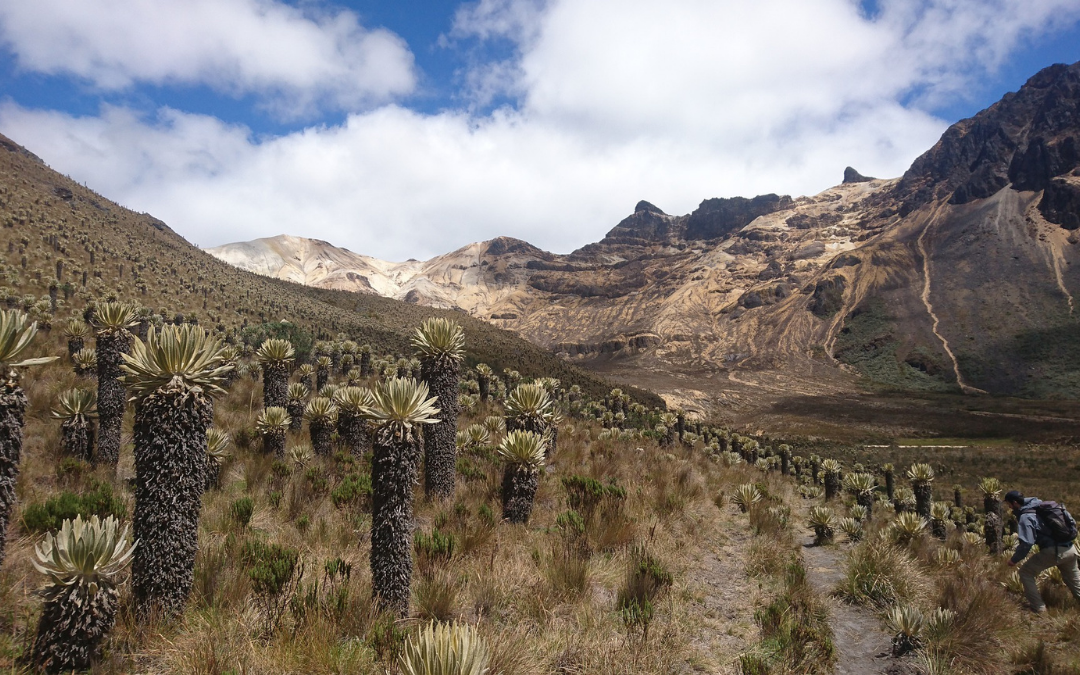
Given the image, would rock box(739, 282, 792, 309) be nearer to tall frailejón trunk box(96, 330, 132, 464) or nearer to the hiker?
the hiker

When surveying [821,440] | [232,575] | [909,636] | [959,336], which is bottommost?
[821,440]

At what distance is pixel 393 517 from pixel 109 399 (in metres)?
7.69

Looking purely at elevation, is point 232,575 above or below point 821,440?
above

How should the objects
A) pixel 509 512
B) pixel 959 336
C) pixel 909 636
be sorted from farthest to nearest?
pixel 959 336 < pixel 509 512 < pixel 909 636

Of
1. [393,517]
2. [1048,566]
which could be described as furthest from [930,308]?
[393,517]

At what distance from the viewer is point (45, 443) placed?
896 cm

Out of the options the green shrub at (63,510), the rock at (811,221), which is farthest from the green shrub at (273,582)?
the rock at (811,221)

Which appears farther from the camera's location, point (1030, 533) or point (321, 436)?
point (321, 436)

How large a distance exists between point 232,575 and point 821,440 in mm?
62650

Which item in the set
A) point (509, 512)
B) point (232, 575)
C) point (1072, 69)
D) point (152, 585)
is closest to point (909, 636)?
point (509, 512)

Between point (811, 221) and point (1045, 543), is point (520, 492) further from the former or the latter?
point (811, 221)

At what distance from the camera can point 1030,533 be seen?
6828mm

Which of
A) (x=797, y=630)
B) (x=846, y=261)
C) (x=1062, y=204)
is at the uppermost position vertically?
(x=1062, y=204)

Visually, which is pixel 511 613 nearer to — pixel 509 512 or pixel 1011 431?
pixel 509 512
